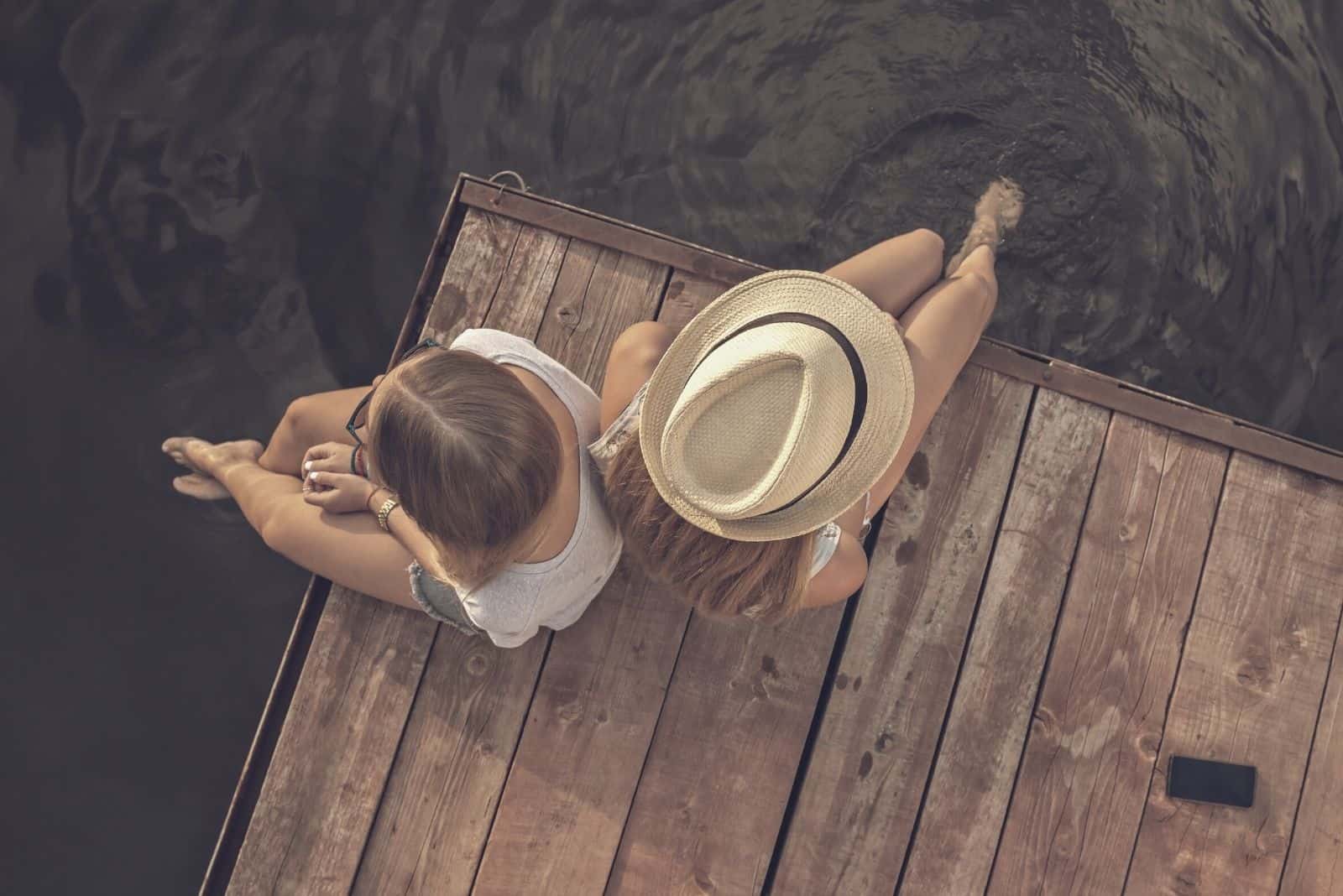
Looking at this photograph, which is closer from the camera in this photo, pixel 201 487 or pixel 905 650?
pixel 905 650

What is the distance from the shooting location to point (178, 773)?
149 inches

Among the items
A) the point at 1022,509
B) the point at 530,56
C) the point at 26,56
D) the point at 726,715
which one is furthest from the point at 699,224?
the point at 26,56

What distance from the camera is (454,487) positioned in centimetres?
175

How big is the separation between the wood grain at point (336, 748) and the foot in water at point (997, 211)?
2.39 meters

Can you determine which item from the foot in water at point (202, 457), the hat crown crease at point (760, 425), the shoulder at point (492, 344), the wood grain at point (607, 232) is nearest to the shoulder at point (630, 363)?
the shoulder at point (492, 344)

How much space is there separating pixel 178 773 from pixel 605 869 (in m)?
2.07

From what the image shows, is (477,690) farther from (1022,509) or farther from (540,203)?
(1022,509)

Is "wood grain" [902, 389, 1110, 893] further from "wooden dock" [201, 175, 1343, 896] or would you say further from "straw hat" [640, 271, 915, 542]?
"straw hat" [640, 271, 915, 542]

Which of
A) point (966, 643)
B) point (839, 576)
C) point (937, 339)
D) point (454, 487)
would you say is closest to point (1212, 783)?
point (966, 643)

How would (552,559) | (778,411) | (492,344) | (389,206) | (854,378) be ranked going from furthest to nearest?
(389,206) → (492,344) → (552,559) → (854,378) → (778,411)

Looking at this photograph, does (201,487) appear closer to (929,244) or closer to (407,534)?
(407,534)

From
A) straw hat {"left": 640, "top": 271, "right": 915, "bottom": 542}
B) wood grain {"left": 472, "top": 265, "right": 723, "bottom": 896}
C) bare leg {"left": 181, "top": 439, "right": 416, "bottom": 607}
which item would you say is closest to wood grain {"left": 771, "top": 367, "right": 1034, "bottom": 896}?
wood grain {"left": 472, "top": 265, "right": 723, "bottom": 896}

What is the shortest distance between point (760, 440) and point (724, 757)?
127cm

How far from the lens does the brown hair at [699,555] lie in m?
2.11
